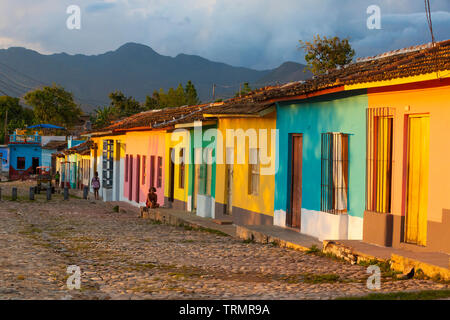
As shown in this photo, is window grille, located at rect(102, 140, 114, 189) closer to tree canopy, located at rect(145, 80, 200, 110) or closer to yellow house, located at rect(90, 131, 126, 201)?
yellow house, located at rect(90, 131, 126, 201)

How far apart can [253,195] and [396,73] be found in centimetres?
692

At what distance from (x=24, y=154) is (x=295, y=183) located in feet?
182

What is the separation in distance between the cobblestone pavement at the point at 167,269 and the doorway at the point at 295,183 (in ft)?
4.81

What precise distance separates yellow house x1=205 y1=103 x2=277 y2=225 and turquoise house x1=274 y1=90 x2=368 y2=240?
1.40 feet

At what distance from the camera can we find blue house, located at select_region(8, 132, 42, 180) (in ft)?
210

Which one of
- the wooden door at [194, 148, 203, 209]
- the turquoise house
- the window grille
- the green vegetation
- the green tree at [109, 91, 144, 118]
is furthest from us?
the green tree at [109, 91, 144, 118]

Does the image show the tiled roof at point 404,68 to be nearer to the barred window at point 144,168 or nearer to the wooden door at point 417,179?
the wooden door at point 417,179

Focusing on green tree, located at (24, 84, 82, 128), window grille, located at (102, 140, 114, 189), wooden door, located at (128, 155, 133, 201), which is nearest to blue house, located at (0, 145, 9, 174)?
green tree, located at (24, 84, 82, 128)

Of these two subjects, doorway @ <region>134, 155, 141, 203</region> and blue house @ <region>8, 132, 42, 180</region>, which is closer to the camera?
doorway @ <region>134, 155, 141, 203</region>

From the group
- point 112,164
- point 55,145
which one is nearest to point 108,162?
point 112,164

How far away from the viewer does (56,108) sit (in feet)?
291

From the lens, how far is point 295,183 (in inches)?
544

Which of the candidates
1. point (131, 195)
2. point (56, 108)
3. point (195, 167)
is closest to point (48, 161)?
point (56, 108)
